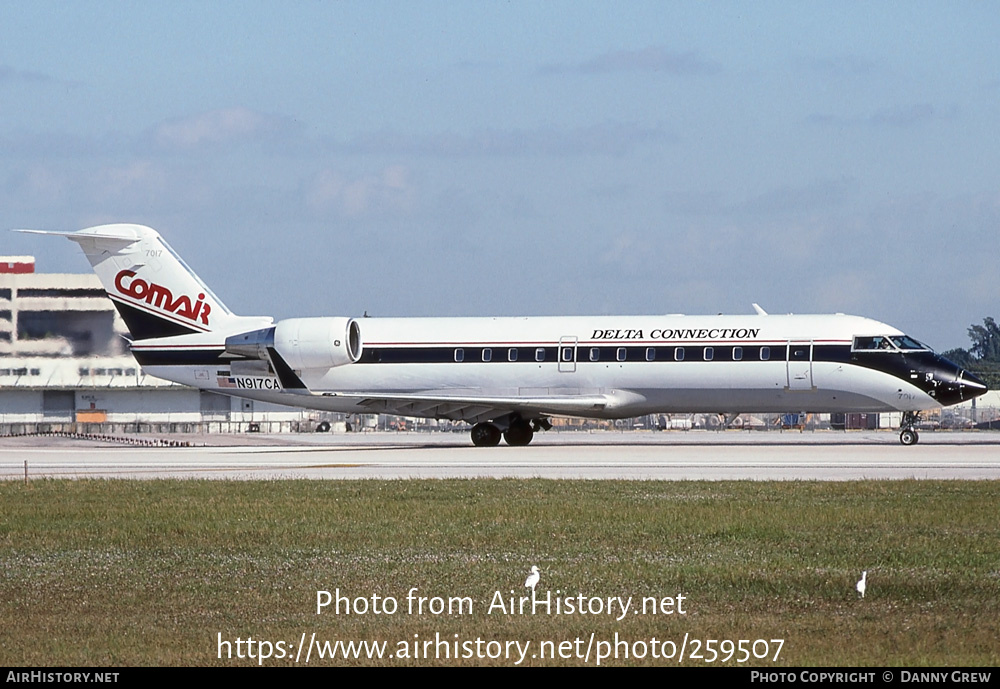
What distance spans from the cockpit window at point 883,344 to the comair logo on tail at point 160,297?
63.8 ft

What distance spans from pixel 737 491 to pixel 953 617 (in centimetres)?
1008

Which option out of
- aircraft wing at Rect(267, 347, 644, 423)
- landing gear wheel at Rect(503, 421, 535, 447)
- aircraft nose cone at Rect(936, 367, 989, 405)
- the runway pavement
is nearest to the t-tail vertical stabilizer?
aircraft wing at Rect(267, 347, 644, 423)

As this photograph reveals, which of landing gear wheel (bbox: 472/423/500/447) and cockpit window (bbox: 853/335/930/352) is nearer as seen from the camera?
cockpit window (bbox: 853/335/930/352)

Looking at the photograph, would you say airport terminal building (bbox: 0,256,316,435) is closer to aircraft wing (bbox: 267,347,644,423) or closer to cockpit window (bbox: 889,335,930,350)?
aircraft wing (bbox: 267,347,644,423)

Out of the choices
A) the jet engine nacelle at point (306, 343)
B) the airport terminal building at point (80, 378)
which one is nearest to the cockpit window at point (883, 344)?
the jet engine nacelle at point (306, 343)

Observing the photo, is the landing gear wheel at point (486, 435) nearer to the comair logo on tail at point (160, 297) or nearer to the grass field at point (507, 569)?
the comair logo on tail at point (160, 297)

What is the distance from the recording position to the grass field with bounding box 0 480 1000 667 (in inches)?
390

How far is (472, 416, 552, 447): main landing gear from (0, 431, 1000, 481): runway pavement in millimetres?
633

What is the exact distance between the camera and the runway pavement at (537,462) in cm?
2561

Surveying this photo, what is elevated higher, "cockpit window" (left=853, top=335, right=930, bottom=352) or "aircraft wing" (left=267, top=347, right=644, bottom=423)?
"cockpit window" (left=853, top=335, right=930, bottom=352)
